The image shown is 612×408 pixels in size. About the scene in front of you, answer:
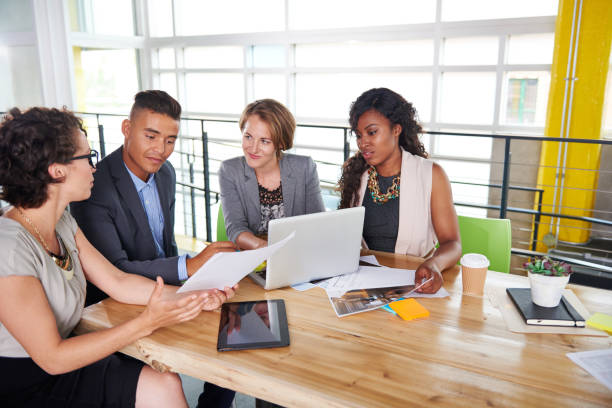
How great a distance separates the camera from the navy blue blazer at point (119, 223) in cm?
147

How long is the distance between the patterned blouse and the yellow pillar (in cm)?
302

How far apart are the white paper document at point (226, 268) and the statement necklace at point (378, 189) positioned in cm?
82

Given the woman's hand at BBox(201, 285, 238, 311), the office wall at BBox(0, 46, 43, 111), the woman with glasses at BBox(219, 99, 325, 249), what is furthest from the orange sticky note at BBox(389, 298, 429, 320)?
the office wall at BBox(0, 46, 43, 111)

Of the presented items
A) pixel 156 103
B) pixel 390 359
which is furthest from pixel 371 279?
pixel 156 103

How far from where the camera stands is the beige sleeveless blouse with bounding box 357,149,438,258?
1893 millimetres

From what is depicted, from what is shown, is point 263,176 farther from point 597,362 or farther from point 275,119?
point 597,362

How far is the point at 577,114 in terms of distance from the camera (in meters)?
4.44

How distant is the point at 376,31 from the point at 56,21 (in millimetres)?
4229

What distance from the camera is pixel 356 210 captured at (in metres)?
1.42

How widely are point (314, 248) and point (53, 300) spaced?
69 cm

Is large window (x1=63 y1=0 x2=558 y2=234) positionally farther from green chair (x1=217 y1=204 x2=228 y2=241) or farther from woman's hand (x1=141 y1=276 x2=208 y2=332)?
woman's hand (x1=141 y1=276 x2=208 y2=332)

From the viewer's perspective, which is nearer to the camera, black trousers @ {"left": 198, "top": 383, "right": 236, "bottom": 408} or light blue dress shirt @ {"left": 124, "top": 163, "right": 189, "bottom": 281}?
black trousers @ {"left": 198, "top": 383, "right": 236, "bottom": 408}

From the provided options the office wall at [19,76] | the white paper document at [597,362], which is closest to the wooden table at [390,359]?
the white paper document at [597,362]

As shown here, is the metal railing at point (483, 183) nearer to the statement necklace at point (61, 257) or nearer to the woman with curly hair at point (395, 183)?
the woman with curly hair at point (395, 183)
